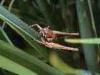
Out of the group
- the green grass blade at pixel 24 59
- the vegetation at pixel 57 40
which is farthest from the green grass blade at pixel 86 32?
the green grass blade at pixel 24 59

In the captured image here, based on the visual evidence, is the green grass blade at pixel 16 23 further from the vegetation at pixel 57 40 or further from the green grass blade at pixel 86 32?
the green grass blade at pixel 86 32

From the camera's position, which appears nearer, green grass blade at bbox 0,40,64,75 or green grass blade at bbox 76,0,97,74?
green grass blade at bbox 0,40,64,75

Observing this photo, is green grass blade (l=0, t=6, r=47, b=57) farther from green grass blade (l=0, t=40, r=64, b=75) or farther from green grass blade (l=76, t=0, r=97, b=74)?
green grass blade (l=76, t=0, r=97, b=74)

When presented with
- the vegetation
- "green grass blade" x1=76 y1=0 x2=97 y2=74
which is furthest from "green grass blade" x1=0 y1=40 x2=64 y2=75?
"green grass blade" x1=76 y1=0 x2=97 y2=74

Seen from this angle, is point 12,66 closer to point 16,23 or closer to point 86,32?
point 16,23

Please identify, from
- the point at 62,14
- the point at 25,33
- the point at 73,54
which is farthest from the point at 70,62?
the point at 25,33

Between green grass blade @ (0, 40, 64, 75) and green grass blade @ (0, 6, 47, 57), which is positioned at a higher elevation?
green grass blade @ (0, 6, 47, 57)
